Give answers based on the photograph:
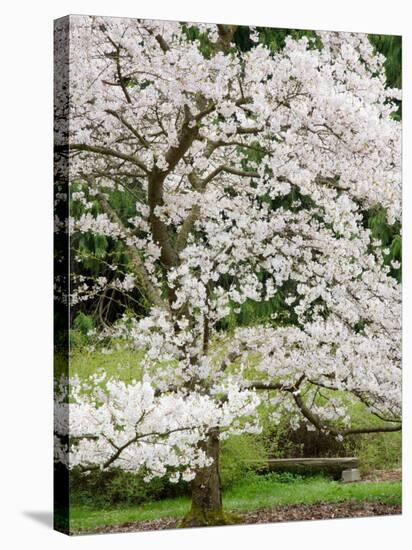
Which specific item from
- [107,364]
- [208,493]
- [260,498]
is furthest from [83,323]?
[260,498]

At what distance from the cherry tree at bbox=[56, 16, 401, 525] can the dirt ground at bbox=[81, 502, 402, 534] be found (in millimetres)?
232

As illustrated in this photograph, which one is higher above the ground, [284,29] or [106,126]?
[284,29]

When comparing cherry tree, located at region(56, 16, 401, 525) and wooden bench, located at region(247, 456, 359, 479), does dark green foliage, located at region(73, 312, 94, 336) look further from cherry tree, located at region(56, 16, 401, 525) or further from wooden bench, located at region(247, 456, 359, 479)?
wooden bench, located at region(247, 456, 359, 479)

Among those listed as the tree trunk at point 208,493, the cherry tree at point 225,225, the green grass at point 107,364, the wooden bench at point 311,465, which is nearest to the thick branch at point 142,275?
the cherry tree at point 225,225

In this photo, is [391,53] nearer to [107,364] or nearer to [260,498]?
[107,364]

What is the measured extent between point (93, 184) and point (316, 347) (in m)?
1.80

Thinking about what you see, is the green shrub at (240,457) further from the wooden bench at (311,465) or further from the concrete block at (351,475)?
the concrete block at (351,475)

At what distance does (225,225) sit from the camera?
7852mm

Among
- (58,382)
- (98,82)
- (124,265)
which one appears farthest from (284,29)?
(58,382)

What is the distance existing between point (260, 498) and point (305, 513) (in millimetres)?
353

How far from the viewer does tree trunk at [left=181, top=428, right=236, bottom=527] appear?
7699 millimetres

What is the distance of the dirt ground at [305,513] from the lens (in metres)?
7.63

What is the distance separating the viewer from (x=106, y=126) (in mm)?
7453

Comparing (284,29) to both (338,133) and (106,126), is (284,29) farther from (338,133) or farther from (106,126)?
(106,126)
